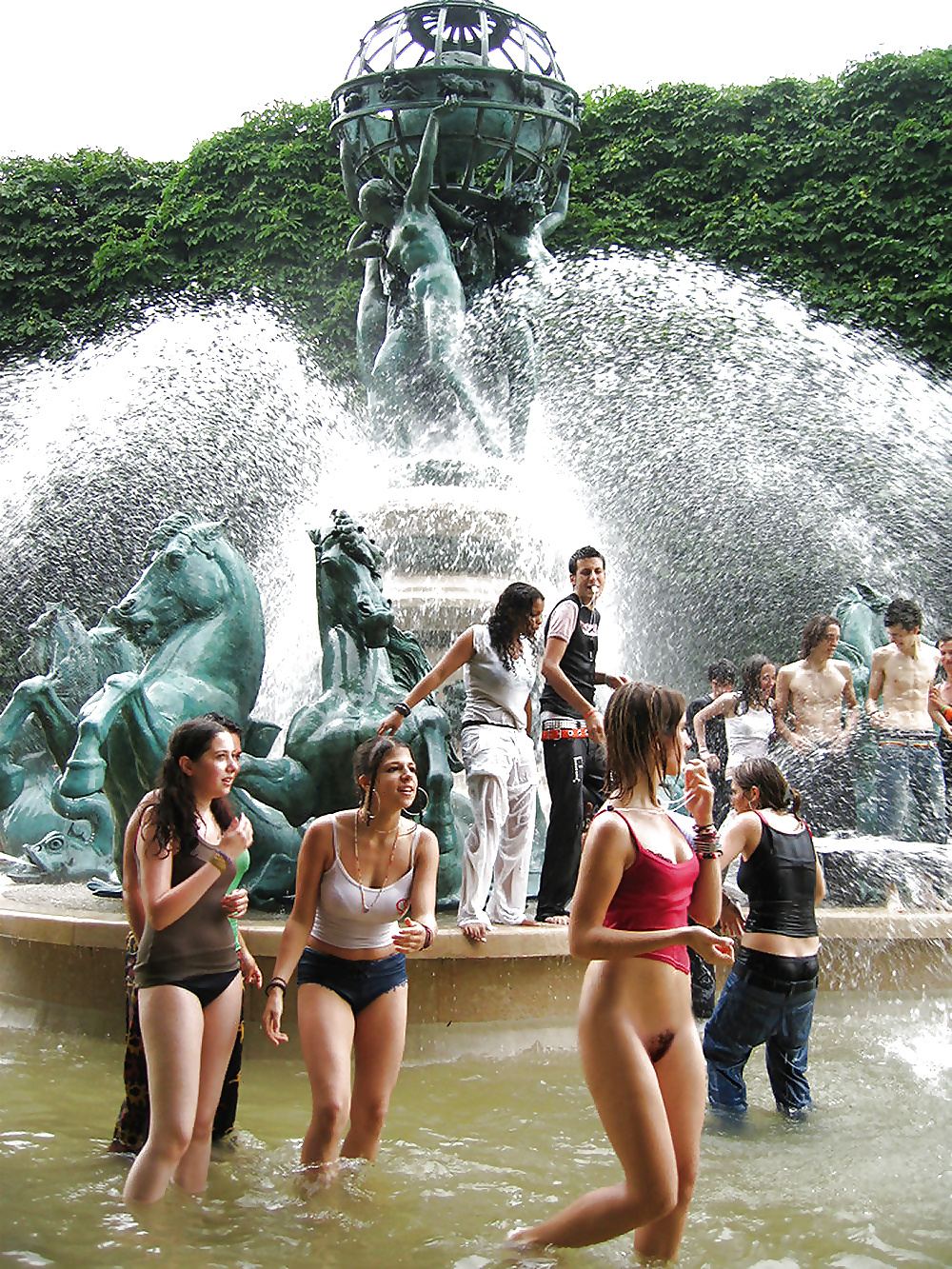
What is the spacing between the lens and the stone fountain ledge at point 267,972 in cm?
425

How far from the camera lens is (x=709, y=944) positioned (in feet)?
7.71

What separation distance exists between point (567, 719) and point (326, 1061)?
226 centimetres

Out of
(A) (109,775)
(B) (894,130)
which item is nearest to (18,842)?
(A) (109,775)

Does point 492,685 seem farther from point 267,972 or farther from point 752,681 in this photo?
point 752,681

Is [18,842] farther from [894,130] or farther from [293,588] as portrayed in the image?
[894,130]

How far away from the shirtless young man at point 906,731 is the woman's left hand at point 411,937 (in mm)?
4248

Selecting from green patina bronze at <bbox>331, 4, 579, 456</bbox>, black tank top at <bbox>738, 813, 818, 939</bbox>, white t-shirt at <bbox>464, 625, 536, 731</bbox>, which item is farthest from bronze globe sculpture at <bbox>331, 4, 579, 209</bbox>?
black tank top at <bbox>738, 813, 818, 939</bbox>

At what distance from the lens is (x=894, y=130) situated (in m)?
14.6

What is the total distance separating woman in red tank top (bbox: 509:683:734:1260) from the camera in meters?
2.36

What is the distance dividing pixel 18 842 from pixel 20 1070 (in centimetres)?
296

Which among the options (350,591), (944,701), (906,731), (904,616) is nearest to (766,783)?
(350,591)

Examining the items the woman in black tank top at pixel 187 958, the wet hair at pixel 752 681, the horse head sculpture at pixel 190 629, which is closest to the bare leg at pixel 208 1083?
the woman in black tank top at pixel 187 958

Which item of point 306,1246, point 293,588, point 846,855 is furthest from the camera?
point 293,588

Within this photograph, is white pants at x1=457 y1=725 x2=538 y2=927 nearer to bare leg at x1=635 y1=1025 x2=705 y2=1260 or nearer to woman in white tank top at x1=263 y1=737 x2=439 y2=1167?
woman in white tank top at x1=263 y1=737 x2=439 y2=1167
